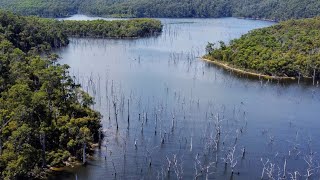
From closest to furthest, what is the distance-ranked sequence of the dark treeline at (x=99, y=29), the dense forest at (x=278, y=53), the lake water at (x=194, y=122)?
the lake water at (x=194, y=122)
the dense forest at (x=278, y=53)
the dark treeline at (x=99, y=29)

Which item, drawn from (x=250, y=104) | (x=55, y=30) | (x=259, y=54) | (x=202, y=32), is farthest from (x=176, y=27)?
(x=250, y=104)

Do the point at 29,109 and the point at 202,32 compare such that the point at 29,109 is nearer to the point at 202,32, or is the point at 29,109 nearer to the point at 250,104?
the point at 250,104

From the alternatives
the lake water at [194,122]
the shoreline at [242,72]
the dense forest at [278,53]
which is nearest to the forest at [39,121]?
the lake water at [194,122]

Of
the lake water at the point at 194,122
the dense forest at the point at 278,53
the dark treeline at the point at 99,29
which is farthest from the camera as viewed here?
the dark treeline at the point at 99,29

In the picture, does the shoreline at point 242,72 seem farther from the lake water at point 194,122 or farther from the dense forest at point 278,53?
the lake water at point 194,122

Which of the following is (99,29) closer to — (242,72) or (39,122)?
(242,72)

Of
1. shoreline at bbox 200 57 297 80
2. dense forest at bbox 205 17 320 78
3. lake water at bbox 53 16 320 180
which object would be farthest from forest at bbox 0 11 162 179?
dense forest at bbox 205 17 320 78

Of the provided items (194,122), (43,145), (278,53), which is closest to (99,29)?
(278,53)
